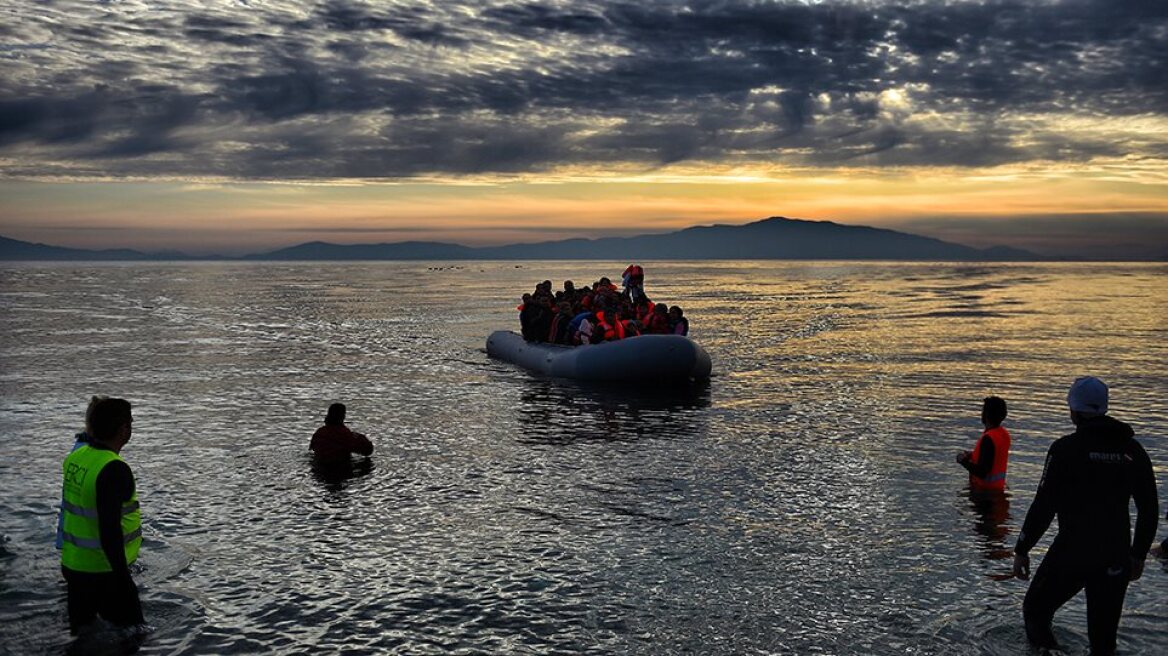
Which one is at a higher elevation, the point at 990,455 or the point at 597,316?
the point at 597,316

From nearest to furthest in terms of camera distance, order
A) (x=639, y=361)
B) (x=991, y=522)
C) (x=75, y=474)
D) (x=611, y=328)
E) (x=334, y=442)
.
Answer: (x=75, y=474) → (x=991, y=522) → (x=334, y=442) → (x=639, y=361) → (x=611, y=328)

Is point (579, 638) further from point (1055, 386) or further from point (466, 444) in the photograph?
point (1055, 386)

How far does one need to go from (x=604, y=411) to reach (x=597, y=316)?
18.0ft

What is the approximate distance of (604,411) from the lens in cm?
1967

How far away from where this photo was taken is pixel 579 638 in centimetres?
780

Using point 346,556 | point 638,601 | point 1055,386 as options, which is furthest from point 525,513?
point 1055,386

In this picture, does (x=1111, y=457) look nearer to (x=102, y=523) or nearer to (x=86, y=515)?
(x=102, y=523)

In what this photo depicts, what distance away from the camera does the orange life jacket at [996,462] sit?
1134 centimetres

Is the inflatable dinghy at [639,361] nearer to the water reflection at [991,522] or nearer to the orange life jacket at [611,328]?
the orange life jacket at [611,328]

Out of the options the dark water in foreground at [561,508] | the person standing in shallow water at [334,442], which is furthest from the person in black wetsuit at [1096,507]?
the person standing in shallow water at [334,442]

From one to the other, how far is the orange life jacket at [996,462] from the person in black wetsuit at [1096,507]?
201 inches

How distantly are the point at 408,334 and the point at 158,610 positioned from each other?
3109cm

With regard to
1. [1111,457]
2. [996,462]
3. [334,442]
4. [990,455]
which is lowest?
[334,442]

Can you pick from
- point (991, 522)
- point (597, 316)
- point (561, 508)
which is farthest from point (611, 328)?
point (991, 522)
